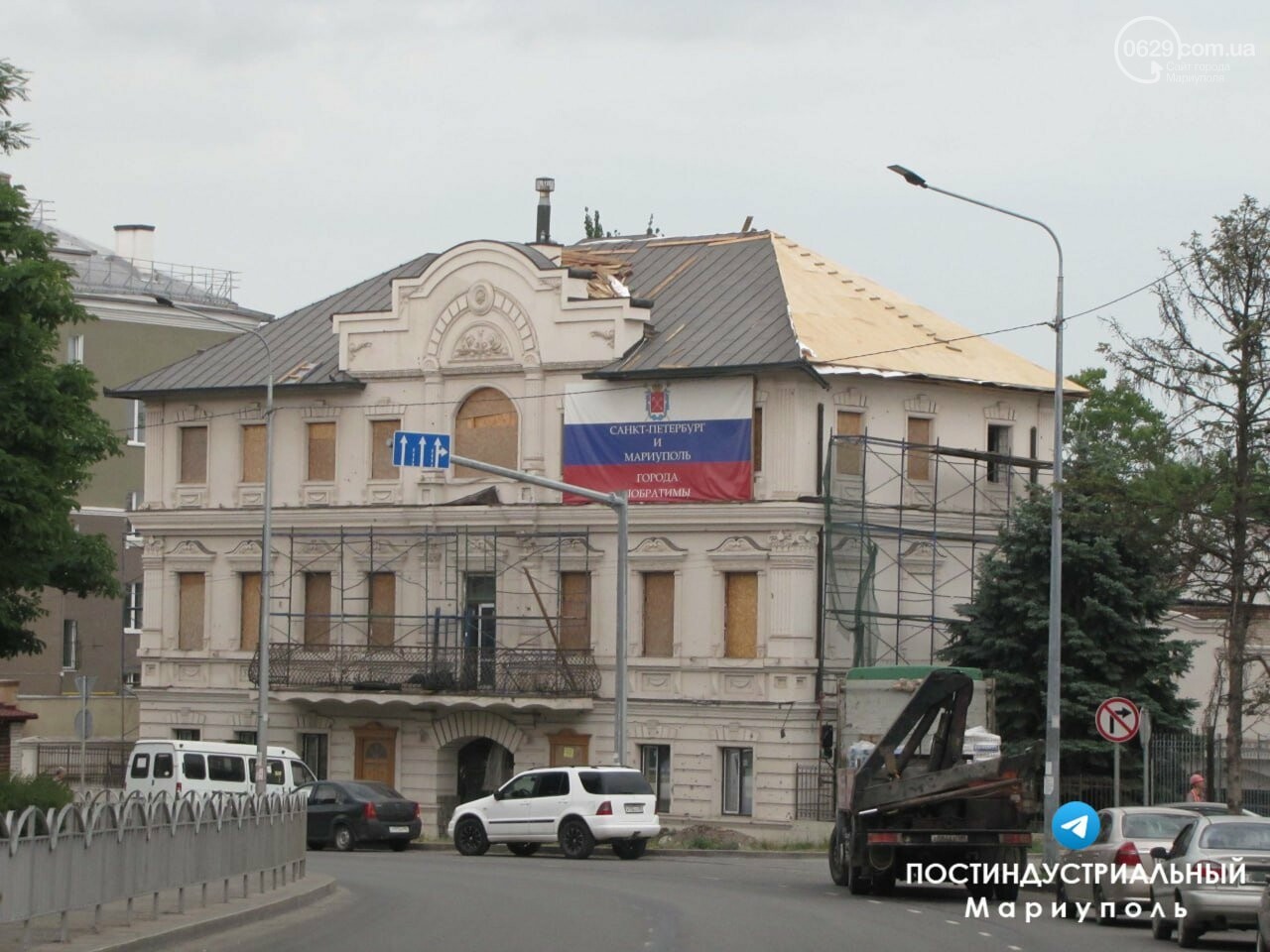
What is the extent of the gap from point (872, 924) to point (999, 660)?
21955mm

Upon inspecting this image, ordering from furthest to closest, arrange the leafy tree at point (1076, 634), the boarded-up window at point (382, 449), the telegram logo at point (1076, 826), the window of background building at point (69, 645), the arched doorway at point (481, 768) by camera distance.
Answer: the window of background building at point (69, 645) < the boarded-up window at point (382, 449) < the arched doorway at point (481, 768) < the leafy tree at point (1076, 634) < the telegram logo at point (1076, 826)

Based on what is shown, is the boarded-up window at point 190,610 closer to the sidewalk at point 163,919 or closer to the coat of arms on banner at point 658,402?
the coat of arms on banner at point 658,402

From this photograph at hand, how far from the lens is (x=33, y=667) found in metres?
71.0

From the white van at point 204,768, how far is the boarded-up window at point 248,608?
28.2 ft

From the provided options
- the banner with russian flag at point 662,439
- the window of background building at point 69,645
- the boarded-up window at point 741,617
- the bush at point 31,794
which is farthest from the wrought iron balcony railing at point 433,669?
the bush at point 31,794

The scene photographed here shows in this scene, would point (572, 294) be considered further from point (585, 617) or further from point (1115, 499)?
point (1115, 499)

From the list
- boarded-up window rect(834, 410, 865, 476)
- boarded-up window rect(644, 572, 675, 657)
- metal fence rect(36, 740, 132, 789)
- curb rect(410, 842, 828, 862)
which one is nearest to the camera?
curb rect(410, 842, 828, 862)

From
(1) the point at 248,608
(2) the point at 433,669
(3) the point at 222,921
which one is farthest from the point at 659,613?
(3) the point at 222,921

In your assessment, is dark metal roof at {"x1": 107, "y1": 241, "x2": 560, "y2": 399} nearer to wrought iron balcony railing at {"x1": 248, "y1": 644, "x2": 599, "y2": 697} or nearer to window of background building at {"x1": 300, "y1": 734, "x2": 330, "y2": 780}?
wrought iron balcony railing at {"x1": 248, "y1": 644, "x2": 599, "y2": 697}

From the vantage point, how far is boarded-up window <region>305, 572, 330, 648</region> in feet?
176

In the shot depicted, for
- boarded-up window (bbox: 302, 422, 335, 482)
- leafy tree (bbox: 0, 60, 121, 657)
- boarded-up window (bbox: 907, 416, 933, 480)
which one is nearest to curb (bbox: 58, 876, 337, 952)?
leafy tree (bbox: 0, 60, 121, 657)

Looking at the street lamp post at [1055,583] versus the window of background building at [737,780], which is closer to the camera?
the street lamp post at [1055,583]

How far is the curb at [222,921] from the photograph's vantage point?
65.8 feet

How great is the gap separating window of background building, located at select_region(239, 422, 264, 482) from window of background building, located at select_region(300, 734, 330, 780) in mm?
6379
